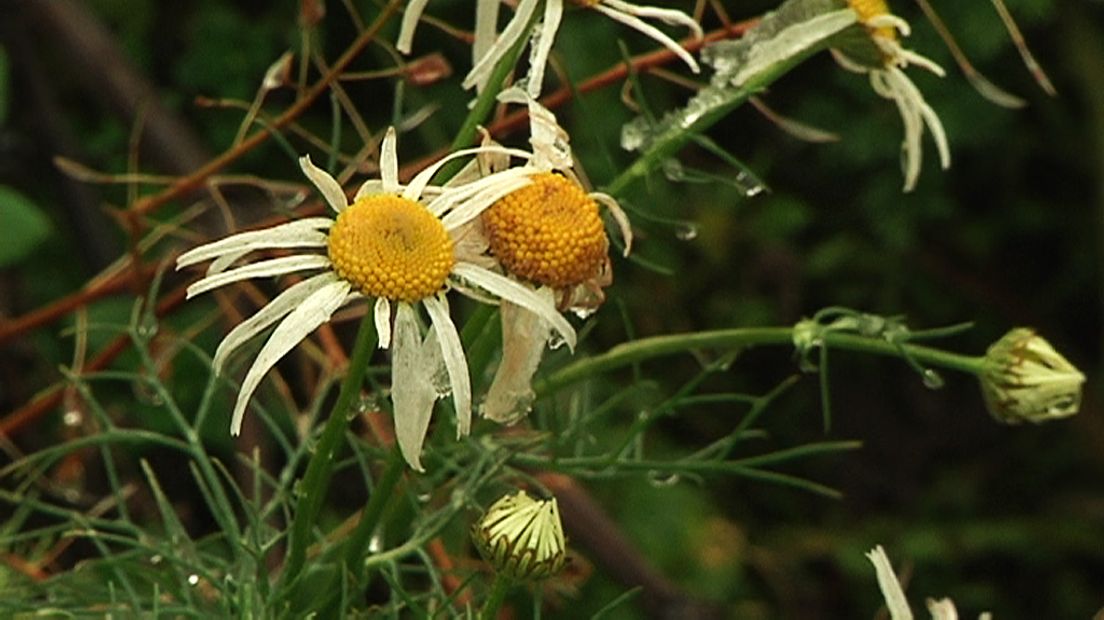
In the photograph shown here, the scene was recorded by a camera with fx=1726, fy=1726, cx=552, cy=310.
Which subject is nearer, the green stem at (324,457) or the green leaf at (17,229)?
the green stem at (324,457)

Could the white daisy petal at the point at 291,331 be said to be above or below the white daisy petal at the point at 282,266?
below

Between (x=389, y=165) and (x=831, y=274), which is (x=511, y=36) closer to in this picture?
(x=389, y=165)

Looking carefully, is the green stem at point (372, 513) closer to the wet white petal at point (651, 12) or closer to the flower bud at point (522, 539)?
the flower bud at point (522, 539)

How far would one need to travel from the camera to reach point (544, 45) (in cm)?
57

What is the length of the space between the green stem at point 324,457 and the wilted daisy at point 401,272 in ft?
0.04

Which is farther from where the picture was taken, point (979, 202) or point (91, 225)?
point (979, 202)

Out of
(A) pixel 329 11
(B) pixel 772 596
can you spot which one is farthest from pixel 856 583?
(A) pixel 329 11

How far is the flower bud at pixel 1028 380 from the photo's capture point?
63 centimetres

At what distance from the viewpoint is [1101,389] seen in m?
1.40

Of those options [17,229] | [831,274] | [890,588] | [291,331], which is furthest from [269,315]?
[831,274]

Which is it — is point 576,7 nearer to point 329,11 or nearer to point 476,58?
point 476,58

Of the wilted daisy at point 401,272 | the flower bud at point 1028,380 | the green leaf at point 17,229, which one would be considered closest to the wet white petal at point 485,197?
the wilted daisy at point 401,272

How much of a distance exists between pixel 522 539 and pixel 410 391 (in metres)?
0.06

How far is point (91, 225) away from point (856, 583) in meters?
0.68
